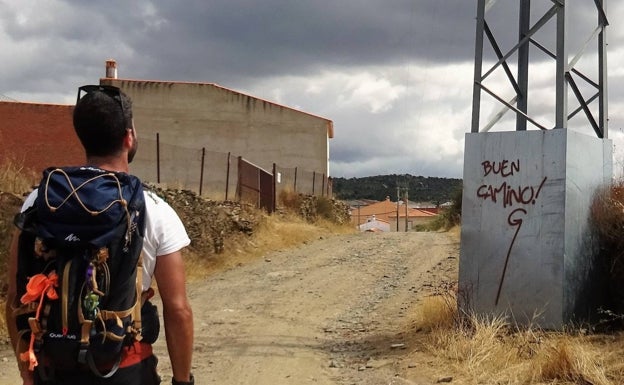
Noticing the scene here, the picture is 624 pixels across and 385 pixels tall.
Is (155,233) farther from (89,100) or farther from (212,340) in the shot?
(212,340)

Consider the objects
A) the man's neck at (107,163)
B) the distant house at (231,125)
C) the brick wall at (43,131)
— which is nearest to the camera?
the man's neck at (107,163)

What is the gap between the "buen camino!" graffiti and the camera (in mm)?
6688

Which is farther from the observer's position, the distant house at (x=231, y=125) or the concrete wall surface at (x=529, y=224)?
the distant house at (x=231, y=125)

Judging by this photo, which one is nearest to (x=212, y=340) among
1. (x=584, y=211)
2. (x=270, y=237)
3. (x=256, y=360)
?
(x=256, y=360)

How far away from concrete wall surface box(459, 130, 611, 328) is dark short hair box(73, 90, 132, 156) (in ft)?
16.4

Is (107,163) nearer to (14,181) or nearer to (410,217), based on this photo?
(14,181)

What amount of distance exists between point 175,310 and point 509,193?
195 inches

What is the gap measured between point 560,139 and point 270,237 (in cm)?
1073

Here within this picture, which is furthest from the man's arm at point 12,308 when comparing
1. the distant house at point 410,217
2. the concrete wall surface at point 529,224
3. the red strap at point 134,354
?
the distant house at point 410,217

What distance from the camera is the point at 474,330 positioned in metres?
6.43

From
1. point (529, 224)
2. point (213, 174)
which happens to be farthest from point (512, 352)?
point (213, 174)

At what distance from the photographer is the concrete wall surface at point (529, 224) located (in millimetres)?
6484

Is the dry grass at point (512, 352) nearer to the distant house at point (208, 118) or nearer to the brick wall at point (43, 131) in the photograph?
the brick wall at point (43, 131)

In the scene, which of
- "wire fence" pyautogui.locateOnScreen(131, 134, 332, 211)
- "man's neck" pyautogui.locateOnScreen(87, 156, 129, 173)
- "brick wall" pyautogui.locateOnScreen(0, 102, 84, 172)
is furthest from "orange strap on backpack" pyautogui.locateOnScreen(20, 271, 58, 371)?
"brick wall" pyautogui.locateOnScreen(0, 102, 84, 172)
